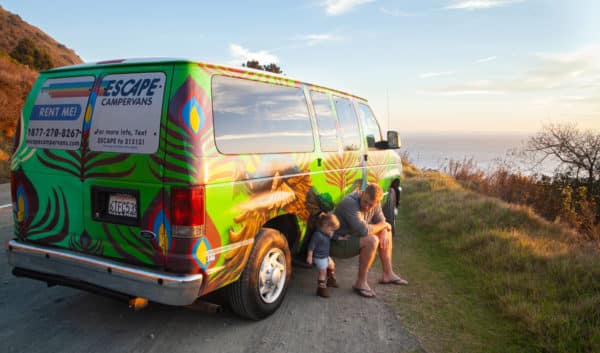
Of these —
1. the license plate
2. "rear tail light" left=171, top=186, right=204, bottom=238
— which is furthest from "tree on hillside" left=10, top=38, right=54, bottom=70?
A: "rear tail light" left=171, top=186, right=204, bottom=238

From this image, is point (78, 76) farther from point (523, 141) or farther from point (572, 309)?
point (523, 141)

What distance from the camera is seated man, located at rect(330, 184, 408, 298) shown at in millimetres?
4504

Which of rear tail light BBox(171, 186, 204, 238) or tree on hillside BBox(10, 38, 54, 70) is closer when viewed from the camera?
rear tail light BBox(171, 186, 204, 238)

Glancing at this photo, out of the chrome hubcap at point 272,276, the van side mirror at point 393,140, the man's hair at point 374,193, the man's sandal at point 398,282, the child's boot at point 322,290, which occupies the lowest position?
the man's sandal at point 398,282

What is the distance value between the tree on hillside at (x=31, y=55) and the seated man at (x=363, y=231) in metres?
31.4

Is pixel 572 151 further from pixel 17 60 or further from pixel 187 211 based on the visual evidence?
pixel 17 60

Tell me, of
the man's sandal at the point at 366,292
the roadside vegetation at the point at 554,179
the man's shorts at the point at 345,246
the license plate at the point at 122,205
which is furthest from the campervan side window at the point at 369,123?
the roadside vegetation at the point at 554,179

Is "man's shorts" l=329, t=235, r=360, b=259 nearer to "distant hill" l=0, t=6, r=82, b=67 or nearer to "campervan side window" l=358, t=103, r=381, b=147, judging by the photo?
"campervan side window" l=358, t=103, r=381, b=147

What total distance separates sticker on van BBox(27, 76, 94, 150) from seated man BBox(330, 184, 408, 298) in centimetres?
269

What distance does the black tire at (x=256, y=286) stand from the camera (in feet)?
11.5

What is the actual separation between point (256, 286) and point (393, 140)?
3593 millimetres

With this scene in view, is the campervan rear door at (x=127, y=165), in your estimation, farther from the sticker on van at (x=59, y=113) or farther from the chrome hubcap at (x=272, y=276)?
the chrome hubcap at (x=272, y=276)

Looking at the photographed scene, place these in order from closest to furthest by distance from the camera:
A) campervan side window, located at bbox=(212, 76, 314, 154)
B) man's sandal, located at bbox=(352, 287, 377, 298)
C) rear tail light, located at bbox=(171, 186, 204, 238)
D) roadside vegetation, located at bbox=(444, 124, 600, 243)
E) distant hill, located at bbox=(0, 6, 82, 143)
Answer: rear tail light, located at bbox=(171, 186, 204, 238) < campervan side window, located at bbox=(212, 76, 314, 154) < man's sandal, located at bbox=(352, 287, 377, 298) < roadside vegetation, located at bbox=(444, 124, 600, 243) < distant hill, located at bbox=(0, 6, 82, 143)

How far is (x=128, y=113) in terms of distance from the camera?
10.1ft
